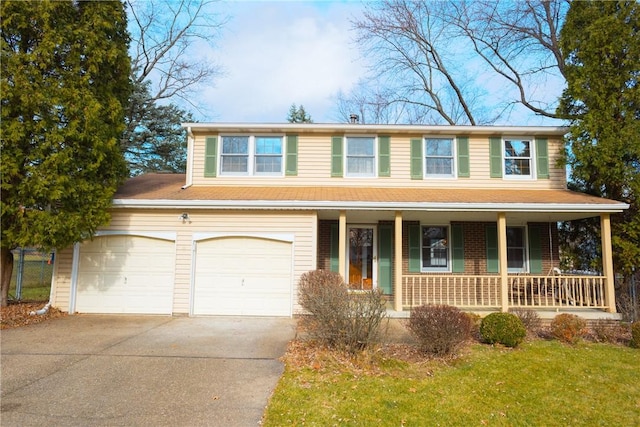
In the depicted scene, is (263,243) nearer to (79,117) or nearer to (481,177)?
(79,117)

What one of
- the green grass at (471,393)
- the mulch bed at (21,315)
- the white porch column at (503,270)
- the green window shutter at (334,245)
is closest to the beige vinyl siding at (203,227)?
the mulch bed at (21,315)

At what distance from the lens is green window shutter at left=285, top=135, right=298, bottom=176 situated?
460 inches

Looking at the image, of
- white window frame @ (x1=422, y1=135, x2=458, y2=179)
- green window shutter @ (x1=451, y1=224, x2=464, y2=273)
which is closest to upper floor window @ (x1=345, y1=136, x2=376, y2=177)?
white window frame @ (x1=422, y1=135, x2=458, y2=179)

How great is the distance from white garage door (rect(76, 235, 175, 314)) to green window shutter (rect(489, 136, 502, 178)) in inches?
382

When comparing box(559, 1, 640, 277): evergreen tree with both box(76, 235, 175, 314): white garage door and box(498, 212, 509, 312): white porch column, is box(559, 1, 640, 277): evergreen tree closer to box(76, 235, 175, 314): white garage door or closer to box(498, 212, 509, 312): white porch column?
box(498, 212, 509, 312): white porch column

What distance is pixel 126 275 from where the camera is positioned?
969 centimetres

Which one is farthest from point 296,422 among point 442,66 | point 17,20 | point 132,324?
point 442,66

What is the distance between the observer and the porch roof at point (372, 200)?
9305mm

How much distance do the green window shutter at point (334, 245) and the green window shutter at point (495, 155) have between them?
5.17 meters

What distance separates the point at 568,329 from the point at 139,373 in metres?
7.63

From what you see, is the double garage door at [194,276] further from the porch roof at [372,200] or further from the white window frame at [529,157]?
the white window frame at [529,157]

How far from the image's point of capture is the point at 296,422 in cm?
391

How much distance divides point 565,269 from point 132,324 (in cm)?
1338

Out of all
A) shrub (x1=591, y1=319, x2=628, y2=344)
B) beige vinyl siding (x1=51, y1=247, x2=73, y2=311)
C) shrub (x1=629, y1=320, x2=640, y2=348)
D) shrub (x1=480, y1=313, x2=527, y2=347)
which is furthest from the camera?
beige vinyl siding (x1=51, y1=247, x2=73, y2=311)
